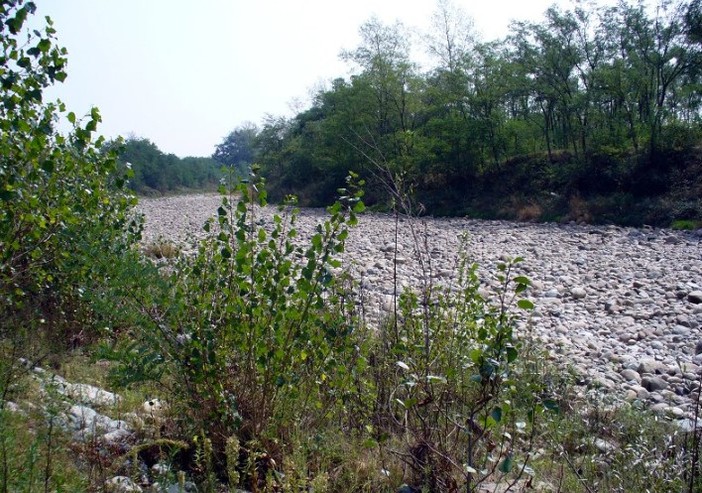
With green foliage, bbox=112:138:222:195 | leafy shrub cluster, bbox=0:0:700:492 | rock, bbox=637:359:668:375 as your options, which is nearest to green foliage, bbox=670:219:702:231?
rock, bbox=637:359:668:375

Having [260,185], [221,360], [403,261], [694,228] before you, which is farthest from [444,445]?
[694,228]

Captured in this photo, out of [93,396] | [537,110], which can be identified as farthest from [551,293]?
[537,110]

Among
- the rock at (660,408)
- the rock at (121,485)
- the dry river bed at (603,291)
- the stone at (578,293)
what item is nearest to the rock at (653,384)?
the dry river bed at (603,291)

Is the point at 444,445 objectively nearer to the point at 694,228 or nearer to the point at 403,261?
the point at 403,261

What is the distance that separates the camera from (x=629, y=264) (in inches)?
468

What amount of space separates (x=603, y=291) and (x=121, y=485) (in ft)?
30.1

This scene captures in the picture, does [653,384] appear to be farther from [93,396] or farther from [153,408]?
[93,396]

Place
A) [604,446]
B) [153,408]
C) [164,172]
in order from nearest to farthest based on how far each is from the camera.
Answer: [153,408], [604,446], [164,172]

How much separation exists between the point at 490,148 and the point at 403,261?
16.1 meters

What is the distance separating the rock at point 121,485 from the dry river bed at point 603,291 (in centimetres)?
170

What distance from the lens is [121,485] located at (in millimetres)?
2373

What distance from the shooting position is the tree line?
66.9 ft

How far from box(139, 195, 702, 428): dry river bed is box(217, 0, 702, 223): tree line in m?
3.76

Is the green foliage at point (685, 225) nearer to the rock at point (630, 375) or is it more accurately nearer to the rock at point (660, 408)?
the rock at point (630, 375)
